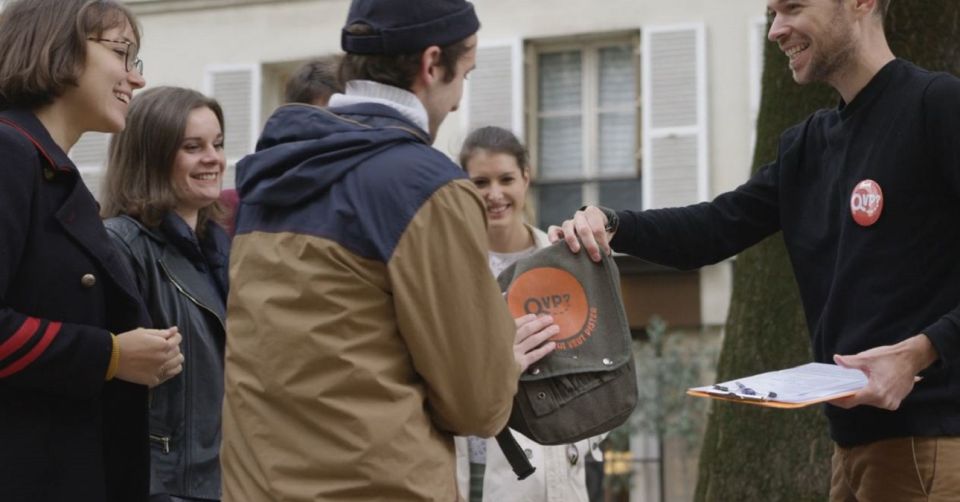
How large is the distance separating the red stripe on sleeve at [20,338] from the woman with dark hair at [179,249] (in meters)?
0.68

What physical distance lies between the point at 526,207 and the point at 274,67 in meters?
13.4

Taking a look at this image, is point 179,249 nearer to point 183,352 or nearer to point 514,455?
point 183,352

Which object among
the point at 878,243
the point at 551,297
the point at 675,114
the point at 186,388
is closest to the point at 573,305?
the point at 551,297

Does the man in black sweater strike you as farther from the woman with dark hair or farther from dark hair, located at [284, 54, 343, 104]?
dark hair, located at [284, 54, 343, 104]

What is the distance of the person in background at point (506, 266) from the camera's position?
201 inches

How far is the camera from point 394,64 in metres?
3.37

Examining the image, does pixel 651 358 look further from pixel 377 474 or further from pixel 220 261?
pixel 377 474

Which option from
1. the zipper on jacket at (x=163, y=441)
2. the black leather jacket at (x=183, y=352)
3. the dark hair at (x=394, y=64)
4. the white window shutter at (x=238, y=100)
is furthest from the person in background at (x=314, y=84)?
the white window shutter at (x=238, y=100)

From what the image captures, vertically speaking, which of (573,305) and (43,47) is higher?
(43,47)

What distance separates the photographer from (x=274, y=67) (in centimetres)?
1878

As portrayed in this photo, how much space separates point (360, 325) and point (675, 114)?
1449cm

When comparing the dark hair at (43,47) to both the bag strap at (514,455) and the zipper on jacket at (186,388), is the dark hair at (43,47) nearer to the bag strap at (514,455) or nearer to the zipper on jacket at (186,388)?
the zipper on jacket at (186,388)

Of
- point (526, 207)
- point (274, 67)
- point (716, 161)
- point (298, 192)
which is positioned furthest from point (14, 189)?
point (274, 67)

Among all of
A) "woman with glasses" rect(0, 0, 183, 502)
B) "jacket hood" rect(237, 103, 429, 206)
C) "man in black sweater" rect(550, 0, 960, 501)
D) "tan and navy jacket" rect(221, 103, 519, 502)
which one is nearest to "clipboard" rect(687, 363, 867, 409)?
"man in black sweater" rect(550, 0, 960, 501)
